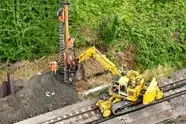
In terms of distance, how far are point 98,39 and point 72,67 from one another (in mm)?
2666

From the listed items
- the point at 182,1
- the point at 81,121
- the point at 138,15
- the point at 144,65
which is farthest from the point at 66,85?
the point at 182,1

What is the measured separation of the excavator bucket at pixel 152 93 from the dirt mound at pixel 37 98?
3.24 metres

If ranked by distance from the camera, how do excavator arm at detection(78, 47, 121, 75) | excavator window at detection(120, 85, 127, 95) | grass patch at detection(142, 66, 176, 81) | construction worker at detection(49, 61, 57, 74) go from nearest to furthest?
excavator window at detection(120, 85, 127, 95) < excavator arm at detection(78, 47, 121, 75) < construction worker at detection(49, 61, 57, 74) < grass patch at detection(142, 66, 176, 81)

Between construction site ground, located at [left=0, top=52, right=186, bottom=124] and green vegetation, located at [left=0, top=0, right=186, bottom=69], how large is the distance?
100cm

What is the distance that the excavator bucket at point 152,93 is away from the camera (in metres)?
22.0

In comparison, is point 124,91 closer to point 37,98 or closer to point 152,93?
point 152,93

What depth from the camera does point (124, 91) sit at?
22.3 m

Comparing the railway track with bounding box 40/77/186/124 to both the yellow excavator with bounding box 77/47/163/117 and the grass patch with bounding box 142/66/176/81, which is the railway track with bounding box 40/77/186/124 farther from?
the grass patch with bounding box 142/66/176/81

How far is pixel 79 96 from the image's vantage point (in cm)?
2347

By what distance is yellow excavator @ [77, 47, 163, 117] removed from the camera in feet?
72.6

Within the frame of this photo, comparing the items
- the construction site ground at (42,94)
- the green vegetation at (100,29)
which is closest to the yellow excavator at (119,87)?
the construction site ground at (42,94)

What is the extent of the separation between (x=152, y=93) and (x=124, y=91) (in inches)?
46.9

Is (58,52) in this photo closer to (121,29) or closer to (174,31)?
(121,29)

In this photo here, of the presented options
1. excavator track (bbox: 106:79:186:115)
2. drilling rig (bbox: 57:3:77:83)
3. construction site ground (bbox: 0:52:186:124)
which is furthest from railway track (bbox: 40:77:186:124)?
drilling rig (bbox: 57:3:77:83)
